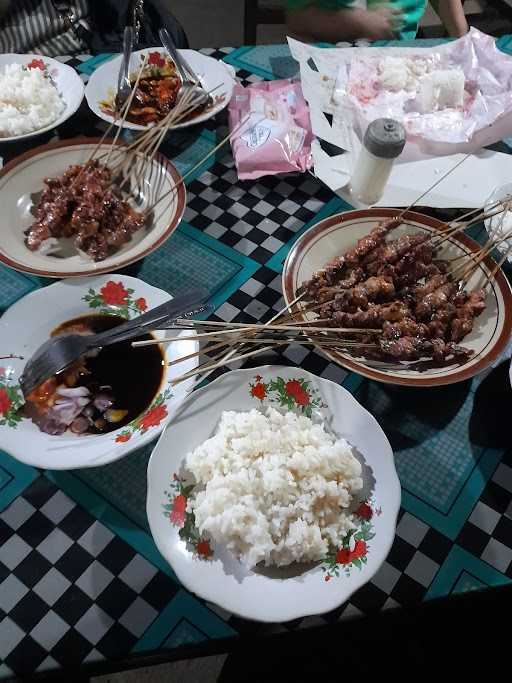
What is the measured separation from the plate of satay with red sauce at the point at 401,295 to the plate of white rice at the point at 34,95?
4.50ft

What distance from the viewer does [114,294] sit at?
5.62ft

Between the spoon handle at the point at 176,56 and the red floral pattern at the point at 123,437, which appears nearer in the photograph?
the red floral pattern at the point at 123,437

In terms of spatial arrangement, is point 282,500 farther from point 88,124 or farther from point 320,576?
point 88,124

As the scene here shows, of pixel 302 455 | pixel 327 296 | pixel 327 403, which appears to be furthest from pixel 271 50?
pixel 302 455

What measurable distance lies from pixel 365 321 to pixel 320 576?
0.83 metres

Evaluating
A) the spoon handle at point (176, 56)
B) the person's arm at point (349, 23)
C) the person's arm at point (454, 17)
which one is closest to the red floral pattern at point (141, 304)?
the spoon handle at point (176, 56)

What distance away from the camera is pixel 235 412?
59.5 inches

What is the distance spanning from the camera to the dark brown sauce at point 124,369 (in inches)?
60.9

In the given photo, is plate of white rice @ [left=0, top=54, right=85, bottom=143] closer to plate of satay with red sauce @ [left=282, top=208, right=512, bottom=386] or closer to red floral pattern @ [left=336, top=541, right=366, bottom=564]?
plate of satay with red sauce @ [left=282, top=208, right=512, bottom=386]

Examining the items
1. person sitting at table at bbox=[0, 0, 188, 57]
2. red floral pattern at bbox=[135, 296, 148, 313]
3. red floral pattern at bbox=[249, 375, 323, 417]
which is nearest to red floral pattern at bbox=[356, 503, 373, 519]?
red floral pattern at bbox=[249, 375, 323, 417]

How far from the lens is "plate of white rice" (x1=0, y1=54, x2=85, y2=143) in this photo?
2.23 m

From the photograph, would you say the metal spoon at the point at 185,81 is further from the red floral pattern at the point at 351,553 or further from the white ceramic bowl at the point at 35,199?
the red floral pattern at the point at 351,553

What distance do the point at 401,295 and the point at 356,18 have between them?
96.7 inches

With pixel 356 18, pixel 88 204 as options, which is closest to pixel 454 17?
pixel 356 18
